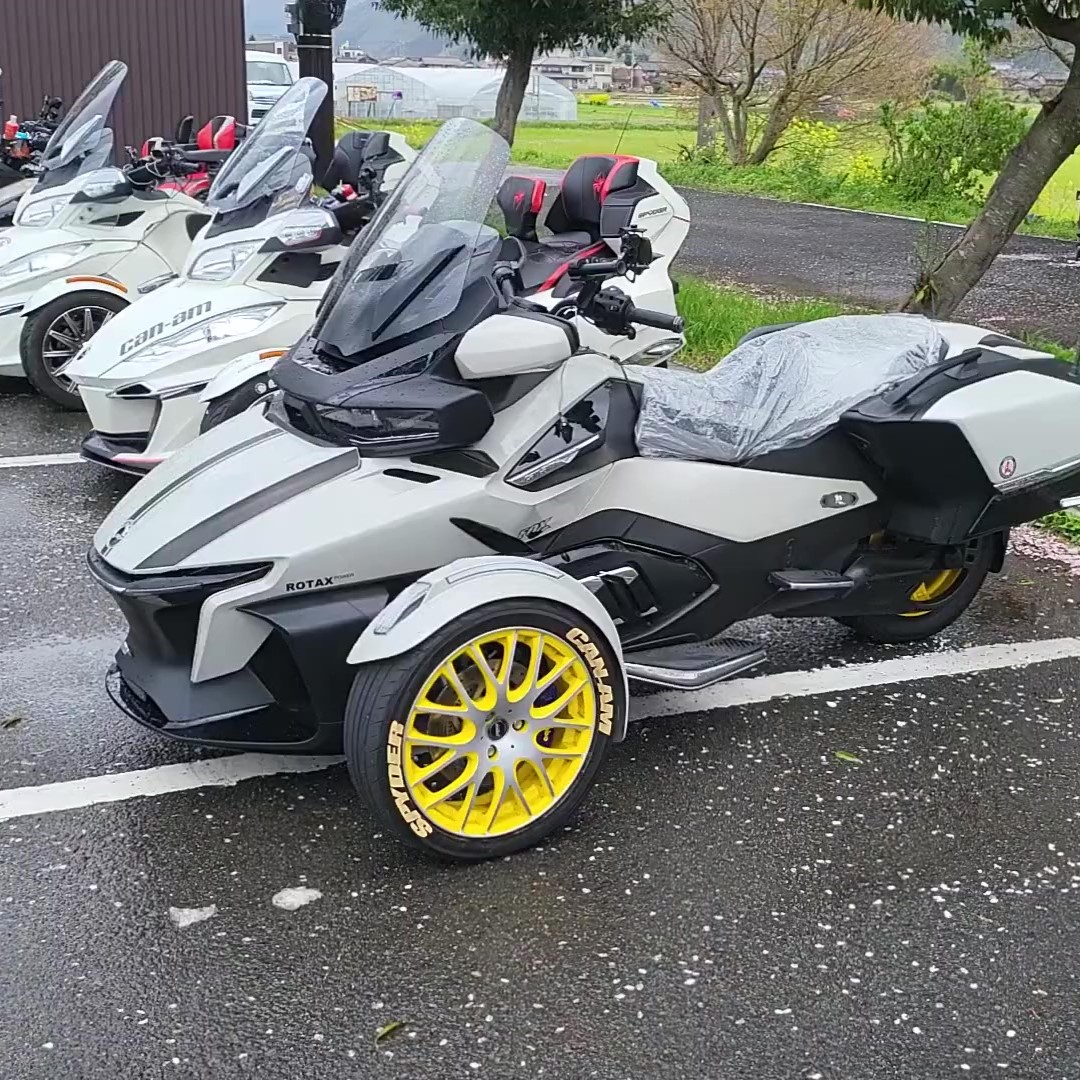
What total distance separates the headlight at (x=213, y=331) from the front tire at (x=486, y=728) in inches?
133

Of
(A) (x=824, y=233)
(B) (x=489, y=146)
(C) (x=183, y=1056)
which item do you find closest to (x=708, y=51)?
(A) (x=824, y=233)

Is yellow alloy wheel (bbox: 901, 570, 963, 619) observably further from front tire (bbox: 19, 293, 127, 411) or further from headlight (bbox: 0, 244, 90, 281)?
headlight (bbox: 0, 244, 90, 281)

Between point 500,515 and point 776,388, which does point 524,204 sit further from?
point 500,515

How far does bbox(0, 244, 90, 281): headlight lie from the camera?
7508 millimetres

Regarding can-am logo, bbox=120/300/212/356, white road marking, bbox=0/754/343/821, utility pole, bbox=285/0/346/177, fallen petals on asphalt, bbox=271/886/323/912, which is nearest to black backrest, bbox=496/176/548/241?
can-am logo, bbox=120/300/212/356

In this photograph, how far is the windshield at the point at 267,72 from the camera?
2420cm

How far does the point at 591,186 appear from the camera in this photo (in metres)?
7.25

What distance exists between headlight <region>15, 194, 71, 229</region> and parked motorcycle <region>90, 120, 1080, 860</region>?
15.7 ft

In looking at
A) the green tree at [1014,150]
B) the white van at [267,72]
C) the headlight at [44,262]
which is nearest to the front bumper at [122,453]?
the headlight at [44,262]

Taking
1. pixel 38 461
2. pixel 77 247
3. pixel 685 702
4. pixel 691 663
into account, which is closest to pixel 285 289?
pixel 38 461

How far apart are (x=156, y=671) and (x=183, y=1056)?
1048 millimetres

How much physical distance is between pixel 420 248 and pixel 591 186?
A: 392 cm

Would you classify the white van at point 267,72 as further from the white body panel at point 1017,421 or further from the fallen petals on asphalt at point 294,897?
the fallen petals on asphalt at point 294,897

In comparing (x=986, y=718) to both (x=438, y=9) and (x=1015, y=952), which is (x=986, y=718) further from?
(x=438, y=9)
